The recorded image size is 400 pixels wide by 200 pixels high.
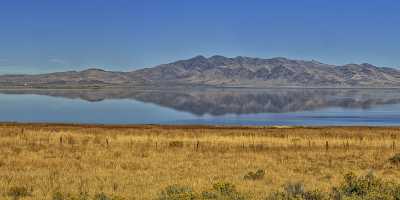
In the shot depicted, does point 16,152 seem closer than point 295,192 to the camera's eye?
No

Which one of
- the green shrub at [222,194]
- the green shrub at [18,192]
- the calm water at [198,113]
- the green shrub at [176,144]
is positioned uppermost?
the calm water at [198,113]

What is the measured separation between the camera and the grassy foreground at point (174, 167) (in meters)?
15.2

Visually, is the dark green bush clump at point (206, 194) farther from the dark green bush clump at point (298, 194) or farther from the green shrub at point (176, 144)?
the green shrub at point (176, 144)

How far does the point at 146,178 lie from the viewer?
17.9 meters

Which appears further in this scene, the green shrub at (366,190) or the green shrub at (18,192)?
the green shrub at (18,192)

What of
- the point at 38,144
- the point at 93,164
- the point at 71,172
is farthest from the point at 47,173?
the point at 38,144

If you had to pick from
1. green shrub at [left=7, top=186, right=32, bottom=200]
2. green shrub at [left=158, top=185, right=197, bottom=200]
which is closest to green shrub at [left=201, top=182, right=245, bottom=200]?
green shrub at [left=158, top=185, right=197, bottom=200]

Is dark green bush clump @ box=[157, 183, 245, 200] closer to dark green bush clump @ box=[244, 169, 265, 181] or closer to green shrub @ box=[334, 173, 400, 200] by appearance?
green shrub @ box=[334, 173, 400, 200]

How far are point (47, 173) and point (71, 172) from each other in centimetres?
79

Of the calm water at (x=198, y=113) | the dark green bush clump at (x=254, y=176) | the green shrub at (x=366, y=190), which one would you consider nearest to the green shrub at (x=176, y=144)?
the dark green bush clump at (x=254, y=176)

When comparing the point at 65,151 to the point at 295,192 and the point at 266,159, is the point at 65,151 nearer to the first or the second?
the point at 266,159

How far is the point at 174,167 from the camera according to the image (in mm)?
20984

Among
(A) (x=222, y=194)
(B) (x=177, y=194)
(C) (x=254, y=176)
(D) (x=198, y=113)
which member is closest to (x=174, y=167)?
(C) (x=254, y=176)

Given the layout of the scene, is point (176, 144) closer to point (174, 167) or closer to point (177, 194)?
point (174, 167)
